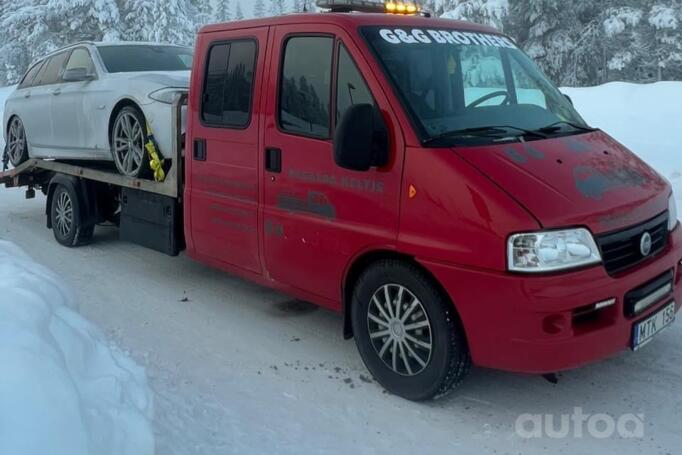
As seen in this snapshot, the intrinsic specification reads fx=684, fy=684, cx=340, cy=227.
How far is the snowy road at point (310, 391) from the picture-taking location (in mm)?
3566

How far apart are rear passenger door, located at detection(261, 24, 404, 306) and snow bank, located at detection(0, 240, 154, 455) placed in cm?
126

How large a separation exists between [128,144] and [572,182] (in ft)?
14.7

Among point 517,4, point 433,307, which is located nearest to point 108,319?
point 433,307

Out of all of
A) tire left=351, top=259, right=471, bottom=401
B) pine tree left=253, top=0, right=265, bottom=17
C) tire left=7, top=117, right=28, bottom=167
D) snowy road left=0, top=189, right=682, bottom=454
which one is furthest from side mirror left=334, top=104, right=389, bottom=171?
pine tree left=253, top=0, right=265, bottom=17

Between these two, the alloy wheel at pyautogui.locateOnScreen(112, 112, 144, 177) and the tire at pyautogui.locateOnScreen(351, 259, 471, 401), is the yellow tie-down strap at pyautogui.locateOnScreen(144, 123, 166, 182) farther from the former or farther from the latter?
the tire at pyautogui.locateOnScreen(351, 259, 471, 401)

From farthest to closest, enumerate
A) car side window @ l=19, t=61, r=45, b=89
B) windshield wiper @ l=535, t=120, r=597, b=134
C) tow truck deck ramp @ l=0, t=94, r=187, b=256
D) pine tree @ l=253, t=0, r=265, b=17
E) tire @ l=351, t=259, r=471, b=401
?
1. pine tree @ l=253, t=0, r=265, b=17
2. car side window @ l=19, t=61, r=45, b=89
3. tow truck deck ramp @ l=0, t=94, r=187, b=256
4. windshield wiper @ l=535, t=120, r=597, b=134
5. tire @ l=351, t=259, r=471, b=401

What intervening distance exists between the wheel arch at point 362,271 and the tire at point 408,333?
0.08 ft

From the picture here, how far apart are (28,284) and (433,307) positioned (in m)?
2.49

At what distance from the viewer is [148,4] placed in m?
33.0

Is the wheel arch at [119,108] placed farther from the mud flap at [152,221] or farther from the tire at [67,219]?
the tire at [67,219]

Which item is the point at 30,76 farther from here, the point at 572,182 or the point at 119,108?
the point at 572,182

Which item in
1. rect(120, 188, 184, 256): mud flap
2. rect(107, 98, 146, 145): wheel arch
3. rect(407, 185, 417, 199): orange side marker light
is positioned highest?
rect(107, 98, 146, 145): wheel arch

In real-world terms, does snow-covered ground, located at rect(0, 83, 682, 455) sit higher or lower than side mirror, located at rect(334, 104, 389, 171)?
lower

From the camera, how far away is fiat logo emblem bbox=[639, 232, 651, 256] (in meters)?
3.76
